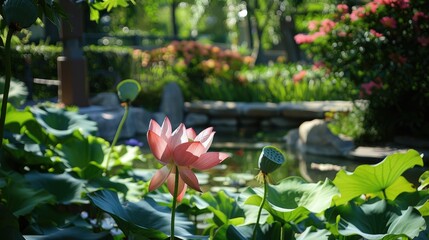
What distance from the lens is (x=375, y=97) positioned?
7.86m

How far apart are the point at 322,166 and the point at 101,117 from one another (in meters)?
3.34

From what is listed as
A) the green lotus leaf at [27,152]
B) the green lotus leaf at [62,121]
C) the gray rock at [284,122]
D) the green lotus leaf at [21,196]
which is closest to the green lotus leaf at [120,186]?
the green lotus leaf at [27,152]

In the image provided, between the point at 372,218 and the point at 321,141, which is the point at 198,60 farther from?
the point at 372,218

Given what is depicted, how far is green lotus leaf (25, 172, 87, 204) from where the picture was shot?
9.36 feet

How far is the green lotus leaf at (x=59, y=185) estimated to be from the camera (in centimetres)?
285

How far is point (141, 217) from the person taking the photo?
2227mm

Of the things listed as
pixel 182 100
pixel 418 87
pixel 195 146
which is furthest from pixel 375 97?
pixel 195 146

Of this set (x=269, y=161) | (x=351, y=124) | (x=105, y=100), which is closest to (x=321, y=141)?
(x=351, y=124)

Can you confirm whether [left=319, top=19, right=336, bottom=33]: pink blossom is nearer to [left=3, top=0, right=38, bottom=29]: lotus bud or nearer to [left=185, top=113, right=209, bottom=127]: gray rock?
[left=185, top=113, right=209, bottom=127]: gray rock

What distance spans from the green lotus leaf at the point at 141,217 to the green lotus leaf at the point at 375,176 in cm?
55

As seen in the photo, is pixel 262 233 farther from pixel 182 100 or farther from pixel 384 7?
pixel 182 100

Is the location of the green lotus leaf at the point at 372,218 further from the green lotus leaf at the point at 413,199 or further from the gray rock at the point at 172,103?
the gray rock at the point at 172,103

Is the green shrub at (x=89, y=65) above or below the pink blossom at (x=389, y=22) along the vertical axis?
below

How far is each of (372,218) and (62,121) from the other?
2041 mm
